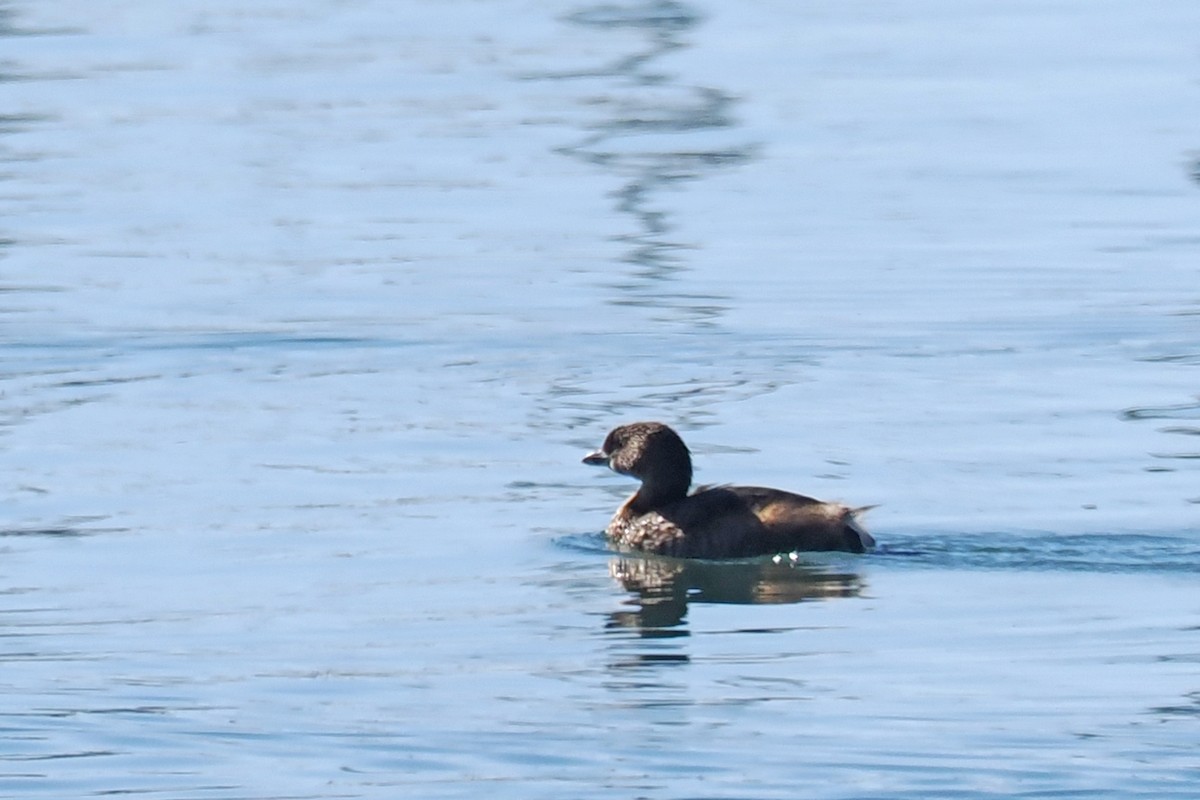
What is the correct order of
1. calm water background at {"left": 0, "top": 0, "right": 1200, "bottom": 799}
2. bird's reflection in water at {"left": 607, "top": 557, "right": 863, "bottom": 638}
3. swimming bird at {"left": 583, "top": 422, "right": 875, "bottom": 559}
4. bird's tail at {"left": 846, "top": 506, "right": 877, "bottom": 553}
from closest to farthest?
calm water background at {"left": 0, "top": 0, "right": 1200, "bottom": 799} → bird's reflection in water at {"left": 607, "top": 557, "right": 863, "bottom": 638} → bird's tail at {"left": 846, "top": 506, "right": 877, "bottom": 553} → swimming bird at {"left": 583, "top": 422, "right": 875, "bottom": 559}

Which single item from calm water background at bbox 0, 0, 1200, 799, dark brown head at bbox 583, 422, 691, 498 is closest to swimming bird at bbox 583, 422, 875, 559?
dark brown head at bbox 583, 422, 691, 498

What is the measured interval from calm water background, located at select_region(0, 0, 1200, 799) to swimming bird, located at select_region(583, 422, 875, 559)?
0.17m

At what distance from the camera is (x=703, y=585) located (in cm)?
1067

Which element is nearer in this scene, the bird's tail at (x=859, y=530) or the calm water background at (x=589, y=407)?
the calm water background at (x=589, y=407)

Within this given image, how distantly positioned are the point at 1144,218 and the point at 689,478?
21.7 feet

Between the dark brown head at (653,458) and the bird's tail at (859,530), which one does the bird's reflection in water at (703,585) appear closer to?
the bird's tail at (859,530)

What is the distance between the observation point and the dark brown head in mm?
11625

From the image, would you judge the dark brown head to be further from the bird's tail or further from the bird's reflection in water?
the bird's tail

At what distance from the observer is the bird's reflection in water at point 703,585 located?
32.5 ft

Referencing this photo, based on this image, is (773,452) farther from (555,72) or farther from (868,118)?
(555,72)

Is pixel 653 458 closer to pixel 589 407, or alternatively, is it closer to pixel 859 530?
pixel 859 530

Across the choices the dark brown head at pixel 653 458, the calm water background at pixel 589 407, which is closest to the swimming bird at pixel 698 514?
the dark brown head at pixel 653 458

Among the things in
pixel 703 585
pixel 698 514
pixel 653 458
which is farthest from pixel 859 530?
pixel 653 458

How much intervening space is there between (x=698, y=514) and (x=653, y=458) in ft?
1.76
